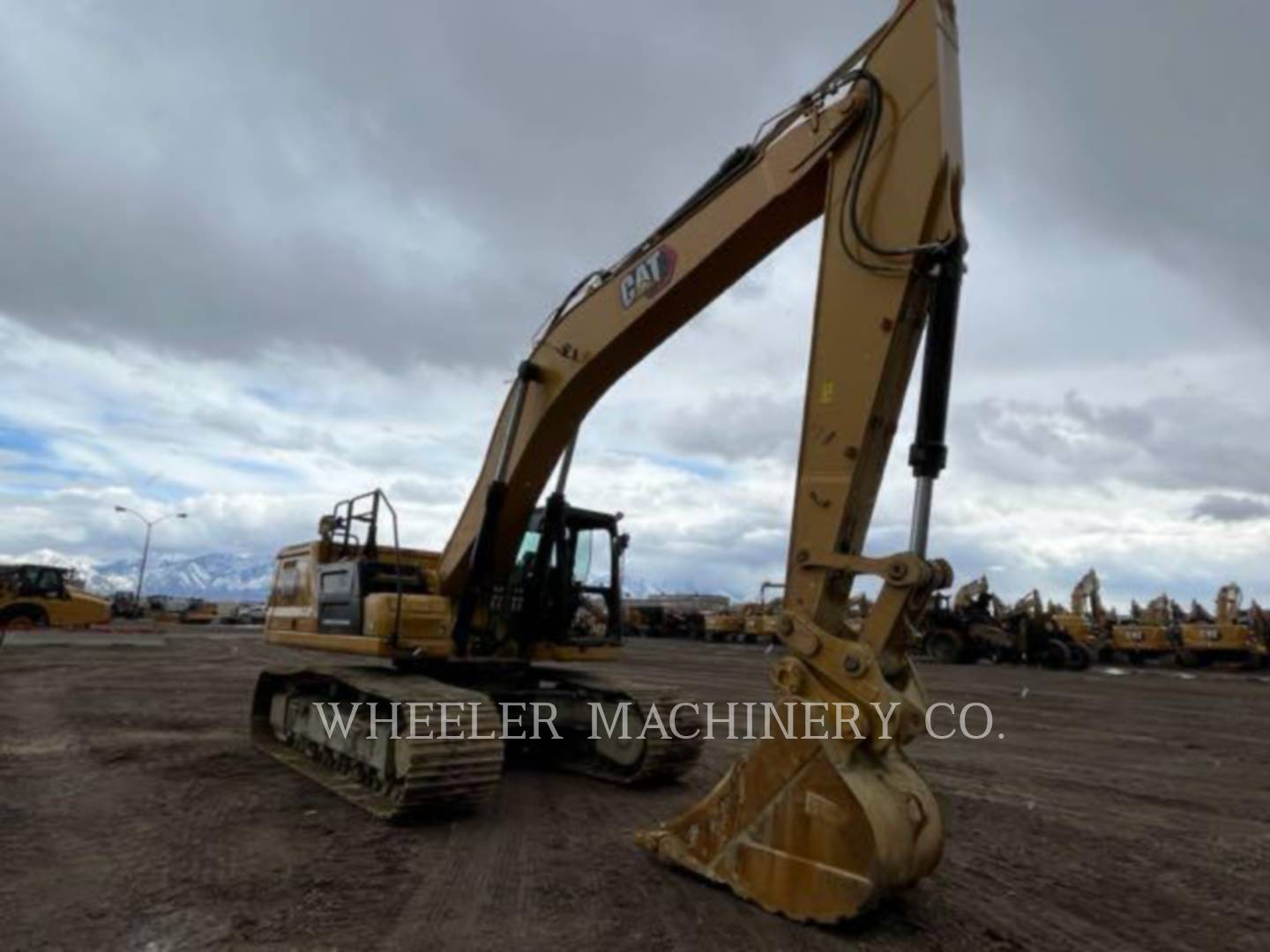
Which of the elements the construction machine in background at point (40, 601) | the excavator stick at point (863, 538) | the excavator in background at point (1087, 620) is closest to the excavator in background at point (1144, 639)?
the excavator in background at point (1087, 620)

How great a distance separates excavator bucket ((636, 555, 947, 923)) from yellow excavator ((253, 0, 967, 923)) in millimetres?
12

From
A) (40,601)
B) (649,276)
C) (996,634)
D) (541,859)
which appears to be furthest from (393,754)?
(40,601)

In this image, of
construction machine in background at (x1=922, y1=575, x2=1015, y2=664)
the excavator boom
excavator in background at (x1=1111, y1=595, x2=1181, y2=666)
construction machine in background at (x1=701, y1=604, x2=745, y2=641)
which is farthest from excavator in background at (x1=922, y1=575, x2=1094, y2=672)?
the excavator boom

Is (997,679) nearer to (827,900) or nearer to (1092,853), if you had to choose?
(1092,853)

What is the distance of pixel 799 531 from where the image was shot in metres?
5.27

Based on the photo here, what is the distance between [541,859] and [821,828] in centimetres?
225

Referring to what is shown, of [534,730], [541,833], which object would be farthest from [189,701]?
[541,833]

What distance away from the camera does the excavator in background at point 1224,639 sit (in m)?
31.0

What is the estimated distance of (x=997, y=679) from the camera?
946 inches

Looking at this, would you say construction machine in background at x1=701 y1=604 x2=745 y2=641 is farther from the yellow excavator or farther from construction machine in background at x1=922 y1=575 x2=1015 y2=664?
the yellow excavator

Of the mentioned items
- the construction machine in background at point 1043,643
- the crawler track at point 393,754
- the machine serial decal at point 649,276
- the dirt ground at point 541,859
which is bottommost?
the dirt ground at point 541,859

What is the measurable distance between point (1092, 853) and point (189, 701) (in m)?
12.8

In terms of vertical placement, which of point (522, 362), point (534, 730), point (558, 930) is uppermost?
point (522, 362)

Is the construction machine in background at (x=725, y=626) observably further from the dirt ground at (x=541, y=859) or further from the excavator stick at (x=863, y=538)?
the excavator stick at (x=863, y=538)
